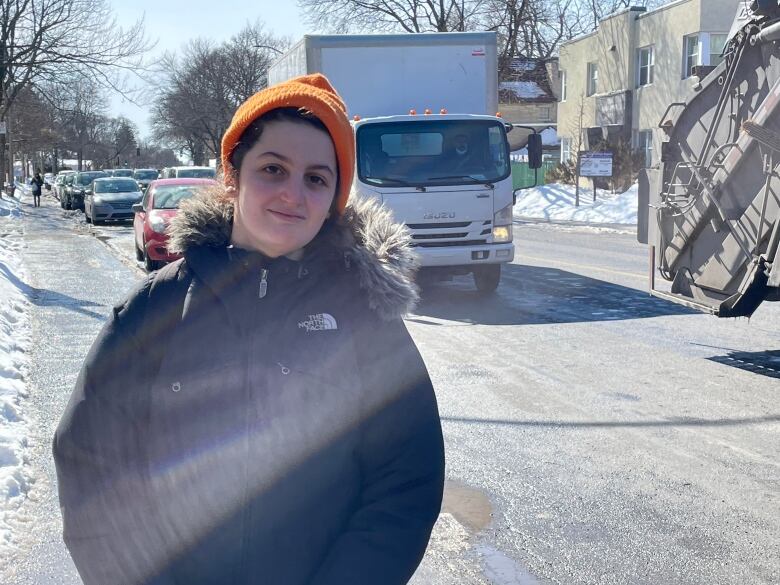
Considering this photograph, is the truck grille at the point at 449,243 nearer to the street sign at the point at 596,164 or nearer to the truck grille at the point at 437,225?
the truck grille at the point at 437,225

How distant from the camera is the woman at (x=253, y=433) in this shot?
193 centimetres

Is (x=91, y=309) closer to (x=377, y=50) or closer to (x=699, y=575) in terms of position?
(x=377, y=50)

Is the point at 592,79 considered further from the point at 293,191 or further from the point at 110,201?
the point at 293,191

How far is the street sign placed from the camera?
30.4 meters

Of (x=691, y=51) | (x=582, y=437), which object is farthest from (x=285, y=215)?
(x=691, y=51)

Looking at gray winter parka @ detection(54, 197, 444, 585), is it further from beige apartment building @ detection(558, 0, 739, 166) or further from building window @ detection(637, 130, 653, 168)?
building window @ detection(637, 130, 653, 168)

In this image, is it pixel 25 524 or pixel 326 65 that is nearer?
pixel 25 524

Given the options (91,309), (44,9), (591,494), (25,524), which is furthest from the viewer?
(44,9)

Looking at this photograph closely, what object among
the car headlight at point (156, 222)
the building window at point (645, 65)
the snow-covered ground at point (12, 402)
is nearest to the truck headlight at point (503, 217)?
the car headlight at point (156, 222)

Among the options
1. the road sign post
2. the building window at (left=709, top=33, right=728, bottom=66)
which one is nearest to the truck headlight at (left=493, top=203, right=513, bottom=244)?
the road sign post

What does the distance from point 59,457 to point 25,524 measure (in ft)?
10.0

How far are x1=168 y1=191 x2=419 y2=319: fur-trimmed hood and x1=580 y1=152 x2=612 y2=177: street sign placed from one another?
2911cm

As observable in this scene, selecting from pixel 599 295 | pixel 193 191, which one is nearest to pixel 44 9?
pixel 599 295

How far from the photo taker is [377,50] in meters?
13.7
